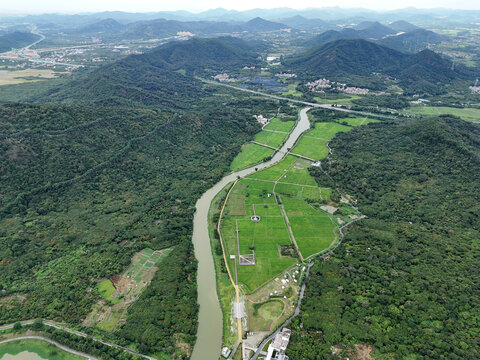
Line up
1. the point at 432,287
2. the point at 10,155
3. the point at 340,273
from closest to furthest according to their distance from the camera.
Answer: the point at 432,287 → the point at 340,273 → the point at 10,155

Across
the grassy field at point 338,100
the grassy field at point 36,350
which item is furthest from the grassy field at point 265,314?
the grassy field at point 338,100

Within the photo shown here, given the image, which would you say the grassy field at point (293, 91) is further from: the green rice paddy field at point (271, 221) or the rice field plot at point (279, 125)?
the green rice paddy field at point (271, 221)

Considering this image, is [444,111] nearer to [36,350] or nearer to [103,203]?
[103,203]


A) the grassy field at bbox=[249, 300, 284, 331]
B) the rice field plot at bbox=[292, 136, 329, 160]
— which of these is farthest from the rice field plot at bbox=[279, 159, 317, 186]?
the grassy field at bbox=[249, 300, 284, 331]

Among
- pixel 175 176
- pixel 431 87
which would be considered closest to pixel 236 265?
pixel 175 176

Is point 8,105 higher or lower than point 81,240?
higher

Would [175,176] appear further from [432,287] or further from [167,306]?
[432,287]

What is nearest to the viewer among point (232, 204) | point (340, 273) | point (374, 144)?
point (340, 273)
